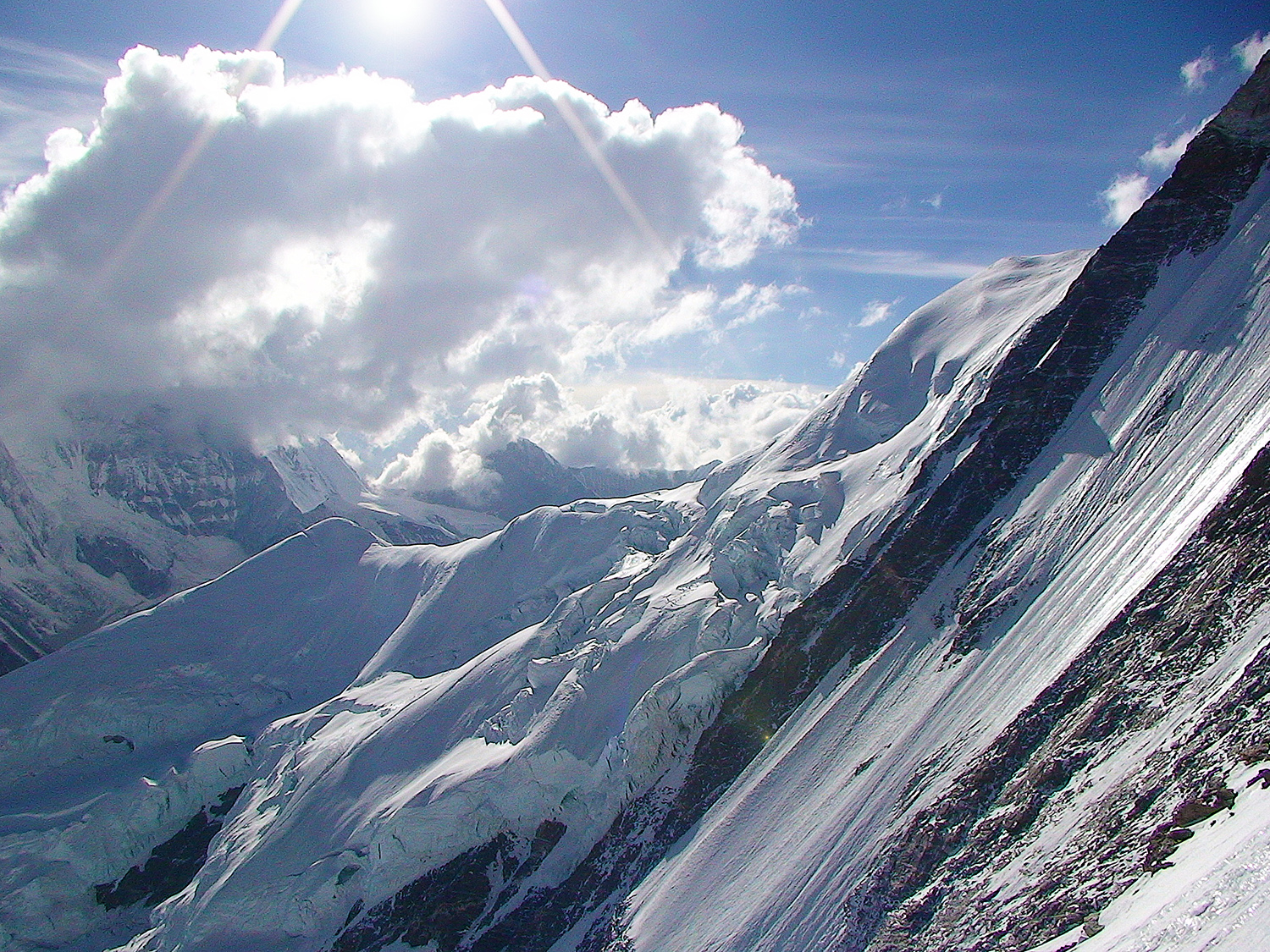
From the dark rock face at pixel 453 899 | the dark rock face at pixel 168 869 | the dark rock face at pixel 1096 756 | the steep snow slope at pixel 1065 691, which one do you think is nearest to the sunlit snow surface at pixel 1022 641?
the steep snow slope at pixel 1065 691

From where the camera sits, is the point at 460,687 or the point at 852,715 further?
the point at 460,687

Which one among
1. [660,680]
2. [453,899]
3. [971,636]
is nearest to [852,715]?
[971,636]

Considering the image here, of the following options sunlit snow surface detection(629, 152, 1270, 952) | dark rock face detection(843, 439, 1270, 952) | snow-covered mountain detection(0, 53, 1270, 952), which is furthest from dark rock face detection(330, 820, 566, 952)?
dark rock face detection(843, 439, 1270, 952)

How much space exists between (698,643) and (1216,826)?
192ft

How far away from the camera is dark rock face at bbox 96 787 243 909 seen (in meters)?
105

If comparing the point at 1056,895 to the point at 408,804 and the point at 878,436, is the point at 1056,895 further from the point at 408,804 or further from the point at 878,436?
the point at 878,436

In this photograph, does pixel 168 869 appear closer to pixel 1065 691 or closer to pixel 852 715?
pixel 852 715

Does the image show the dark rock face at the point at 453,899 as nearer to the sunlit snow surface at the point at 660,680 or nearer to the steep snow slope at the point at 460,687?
the steep snow slope at the point at 460,687

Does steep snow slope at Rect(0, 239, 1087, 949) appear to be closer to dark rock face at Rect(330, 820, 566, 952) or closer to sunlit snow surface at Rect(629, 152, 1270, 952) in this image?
dark rock face at Rect(330, 820, 566, 952)

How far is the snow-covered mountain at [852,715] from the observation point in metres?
45.5

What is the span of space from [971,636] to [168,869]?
110100 millimetres

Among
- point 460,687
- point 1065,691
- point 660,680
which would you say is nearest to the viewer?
point 1065,691

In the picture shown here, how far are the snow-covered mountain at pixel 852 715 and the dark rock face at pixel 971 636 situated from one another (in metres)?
0.30

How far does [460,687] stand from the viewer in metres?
111
